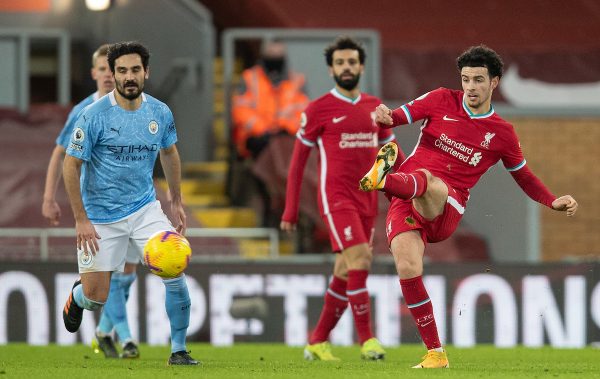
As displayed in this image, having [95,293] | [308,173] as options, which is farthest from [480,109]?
[308,173]

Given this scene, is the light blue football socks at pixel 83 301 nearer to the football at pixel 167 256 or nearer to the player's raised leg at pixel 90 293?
the player's raised leg at pixel 90 293

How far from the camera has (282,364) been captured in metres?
10.4

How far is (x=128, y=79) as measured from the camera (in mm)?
9672

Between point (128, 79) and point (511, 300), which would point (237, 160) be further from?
point (128, 79)

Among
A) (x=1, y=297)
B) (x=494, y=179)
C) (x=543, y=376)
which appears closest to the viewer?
(x=543, y=376)

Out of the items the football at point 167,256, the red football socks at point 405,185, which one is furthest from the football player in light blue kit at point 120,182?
the red football socks at point 405,185

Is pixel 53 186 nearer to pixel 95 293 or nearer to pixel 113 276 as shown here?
pixel 113 276

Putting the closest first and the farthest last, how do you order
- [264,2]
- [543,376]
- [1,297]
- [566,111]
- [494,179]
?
[543,376] < [1,297] < [494,179] < [566,111] < [264,2]

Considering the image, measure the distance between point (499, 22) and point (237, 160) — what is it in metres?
5.74

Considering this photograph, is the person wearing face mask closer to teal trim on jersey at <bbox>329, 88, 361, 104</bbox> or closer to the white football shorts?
teal trim on jersey at <bbox>329, 88, 361, 104</bbox>

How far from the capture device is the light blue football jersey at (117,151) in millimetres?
9727

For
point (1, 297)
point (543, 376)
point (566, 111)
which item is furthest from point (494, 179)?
point (543, 376)

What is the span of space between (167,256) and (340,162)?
2.29 metres

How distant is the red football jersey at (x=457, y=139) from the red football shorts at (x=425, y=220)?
15 centimetres
